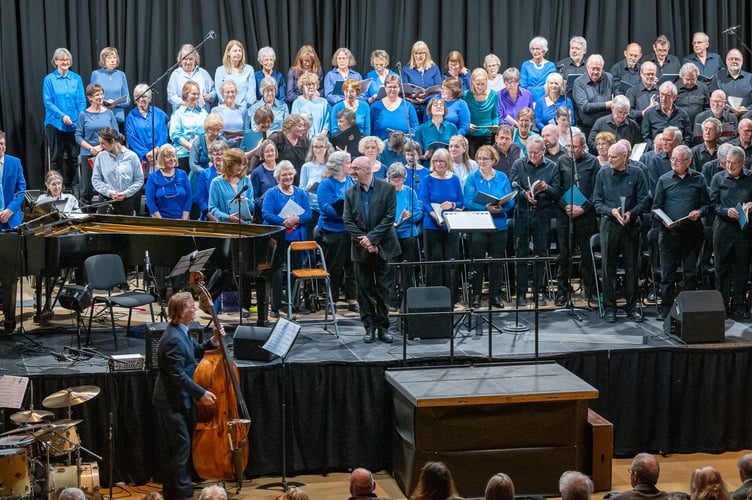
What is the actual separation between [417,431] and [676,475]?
235 centimetres

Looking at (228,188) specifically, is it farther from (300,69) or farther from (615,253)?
(615,253)

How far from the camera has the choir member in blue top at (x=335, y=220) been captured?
36.1 feet

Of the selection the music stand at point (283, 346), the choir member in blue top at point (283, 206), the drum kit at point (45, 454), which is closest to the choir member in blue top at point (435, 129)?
the choir member in blue top at point (283, 206)

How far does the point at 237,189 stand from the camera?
1108 centimetres

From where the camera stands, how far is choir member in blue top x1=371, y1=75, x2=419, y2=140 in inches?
490

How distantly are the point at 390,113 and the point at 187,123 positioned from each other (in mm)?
2261

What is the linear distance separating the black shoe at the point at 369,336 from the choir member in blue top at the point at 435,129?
2928mm

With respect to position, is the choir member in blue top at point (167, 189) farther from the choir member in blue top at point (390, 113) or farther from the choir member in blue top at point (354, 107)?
the choir member in blue top at point (390, 113)

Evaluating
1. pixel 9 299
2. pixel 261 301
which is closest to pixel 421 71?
pixel 261 301

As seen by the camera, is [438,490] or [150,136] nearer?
[438,490]

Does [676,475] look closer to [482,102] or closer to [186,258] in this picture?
[186,258]

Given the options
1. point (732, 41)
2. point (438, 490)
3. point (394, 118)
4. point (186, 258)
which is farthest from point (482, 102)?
point (438, 490)

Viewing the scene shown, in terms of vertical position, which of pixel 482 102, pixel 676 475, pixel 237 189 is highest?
pixel 482 102

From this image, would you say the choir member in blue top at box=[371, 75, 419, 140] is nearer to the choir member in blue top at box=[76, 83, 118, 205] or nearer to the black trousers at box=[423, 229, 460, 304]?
the black trousers at box=[423, 229, 460, 304]
